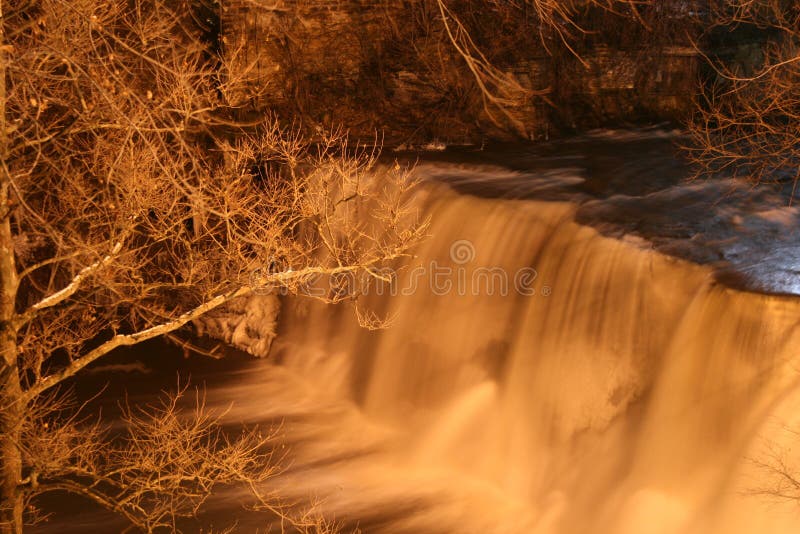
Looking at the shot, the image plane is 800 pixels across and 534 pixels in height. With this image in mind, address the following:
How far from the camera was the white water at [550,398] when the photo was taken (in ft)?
18.1

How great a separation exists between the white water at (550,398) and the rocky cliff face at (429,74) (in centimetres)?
332

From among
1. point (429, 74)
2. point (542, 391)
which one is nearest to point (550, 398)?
point (542, 391)

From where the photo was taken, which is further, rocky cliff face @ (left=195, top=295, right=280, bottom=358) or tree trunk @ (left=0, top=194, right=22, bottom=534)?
rocky cliff face @ (left=195, top=295, right=280, bottom=358)

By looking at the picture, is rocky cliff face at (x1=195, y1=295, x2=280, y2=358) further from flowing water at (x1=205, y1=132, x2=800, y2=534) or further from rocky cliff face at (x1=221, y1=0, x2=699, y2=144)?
rocky cliff face at (x1=221, y1=0, x2=699, y2=144)

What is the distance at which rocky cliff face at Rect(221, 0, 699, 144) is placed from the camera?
1195 cm

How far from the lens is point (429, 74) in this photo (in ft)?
40.4

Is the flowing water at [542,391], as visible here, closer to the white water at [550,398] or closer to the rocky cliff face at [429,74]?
the white water at [550,398]

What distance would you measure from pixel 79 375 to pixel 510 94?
253 inches

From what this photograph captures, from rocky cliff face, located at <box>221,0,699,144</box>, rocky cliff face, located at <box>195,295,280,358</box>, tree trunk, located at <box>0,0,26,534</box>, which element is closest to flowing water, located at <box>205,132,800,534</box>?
rocky cliff face, located at <box>195,295,280,358</box>

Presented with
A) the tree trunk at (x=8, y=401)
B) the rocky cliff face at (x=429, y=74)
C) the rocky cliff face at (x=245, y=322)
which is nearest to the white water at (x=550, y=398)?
the rocky cliff face at (x=245, y=322)

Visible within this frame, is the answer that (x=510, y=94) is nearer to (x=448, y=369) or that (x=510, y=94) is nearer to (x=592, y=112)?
(x=592, y=112)

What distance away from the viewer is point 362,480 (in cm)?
725

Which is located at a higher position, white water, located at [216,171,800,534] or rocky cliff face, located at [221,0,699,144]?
rocky cliff face, located at [221,0,699,144]

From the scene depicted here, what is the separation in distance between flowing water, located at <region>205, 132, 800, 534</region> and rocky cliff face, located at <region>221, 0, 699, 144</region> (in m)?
2.71
